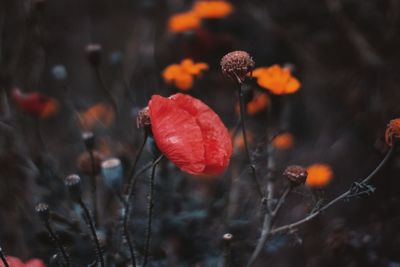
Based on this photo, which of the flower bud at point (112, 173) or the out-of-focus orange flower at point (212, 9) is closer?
the flower bud at point (112, 173)

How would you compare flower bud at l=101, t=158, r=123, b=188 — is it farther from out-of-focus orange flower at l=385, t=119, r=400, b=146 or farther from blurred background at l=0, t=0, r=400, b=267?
out-of-focus orange flower at l=385, t=119, r=400, b=146

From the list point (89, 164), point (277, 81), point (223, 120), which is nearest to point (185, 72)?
point (277, 81)

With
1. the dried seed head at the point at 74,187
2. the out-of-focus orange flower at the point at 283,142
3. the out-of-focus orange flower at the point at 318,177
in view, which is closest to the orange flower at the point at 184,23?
the out-of-focus orange flower at the point at 283,142

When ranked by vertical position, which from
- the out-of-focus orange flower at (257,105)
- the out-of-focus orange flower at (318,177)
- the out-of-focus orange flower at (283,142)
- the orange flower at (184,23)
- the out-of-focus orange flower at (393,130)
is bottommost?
the out-of-focus orange flower at (283,142)

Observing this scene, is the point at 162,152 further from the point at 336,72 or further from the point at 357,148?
the point at 336,72

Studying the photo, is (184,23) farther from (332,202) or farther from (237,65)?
(332,202)

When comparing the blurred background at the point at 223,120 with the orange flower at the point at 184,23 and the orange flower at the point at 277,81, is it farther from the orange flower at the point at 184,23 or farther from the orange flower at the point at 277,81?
the orange flower at the point at 277,81

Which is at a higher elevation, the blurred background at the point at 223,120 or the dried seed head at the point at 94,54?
the dried seed head at the point at 94,54
